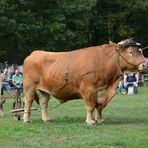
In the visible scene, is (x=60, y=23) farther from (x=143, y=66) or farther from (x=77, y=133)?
(x=77, y=133)

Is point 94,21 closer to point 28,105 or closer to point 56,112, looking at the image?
point 56,112

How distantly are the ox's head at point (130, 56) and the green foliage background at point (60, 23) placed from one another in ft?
120

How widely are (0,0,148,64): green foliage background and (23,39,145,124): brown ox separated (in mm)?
35902

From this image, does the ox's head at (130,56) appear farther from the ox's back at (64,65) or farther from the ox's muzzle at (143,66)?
the ox's back at (64,65)

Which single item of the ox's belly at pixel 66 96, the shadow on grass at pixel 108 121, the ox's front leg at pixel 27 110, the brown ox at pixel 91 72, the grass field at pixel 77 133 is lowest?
the grass field at pixel 77 133

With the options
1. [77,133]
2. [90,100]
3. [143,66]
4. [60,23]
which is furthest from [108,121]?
[60,23]

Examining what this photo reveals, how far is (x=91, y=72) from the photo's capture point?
16.4m

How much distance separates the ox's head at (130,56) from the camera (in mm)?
16547

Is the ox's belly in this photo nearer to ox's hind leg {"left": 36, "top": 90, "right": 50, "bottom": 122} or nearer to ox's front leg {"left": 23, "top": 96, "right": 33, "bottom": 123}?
ox's hind leg {"left": 36, "top": 90, "right": 50, "bottom": 122}

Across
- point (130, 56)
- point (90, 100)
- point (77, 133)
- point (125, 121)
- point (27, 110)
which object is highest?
point (130, 56)

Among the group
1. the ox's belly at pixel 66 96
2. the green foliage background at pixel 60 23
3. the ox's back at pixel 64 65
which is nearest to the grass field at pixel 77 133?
the ox's belly at pixel 66 96

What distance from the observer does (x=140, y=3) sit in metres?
65.3

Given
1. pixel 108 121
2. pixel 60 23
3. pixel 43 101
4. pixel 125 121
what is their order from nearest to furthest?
pixel 125 121, pixel 108 121, pixel 43 101, pixel 60 23

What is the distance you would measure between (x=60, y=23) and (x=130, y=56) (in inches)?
1562
